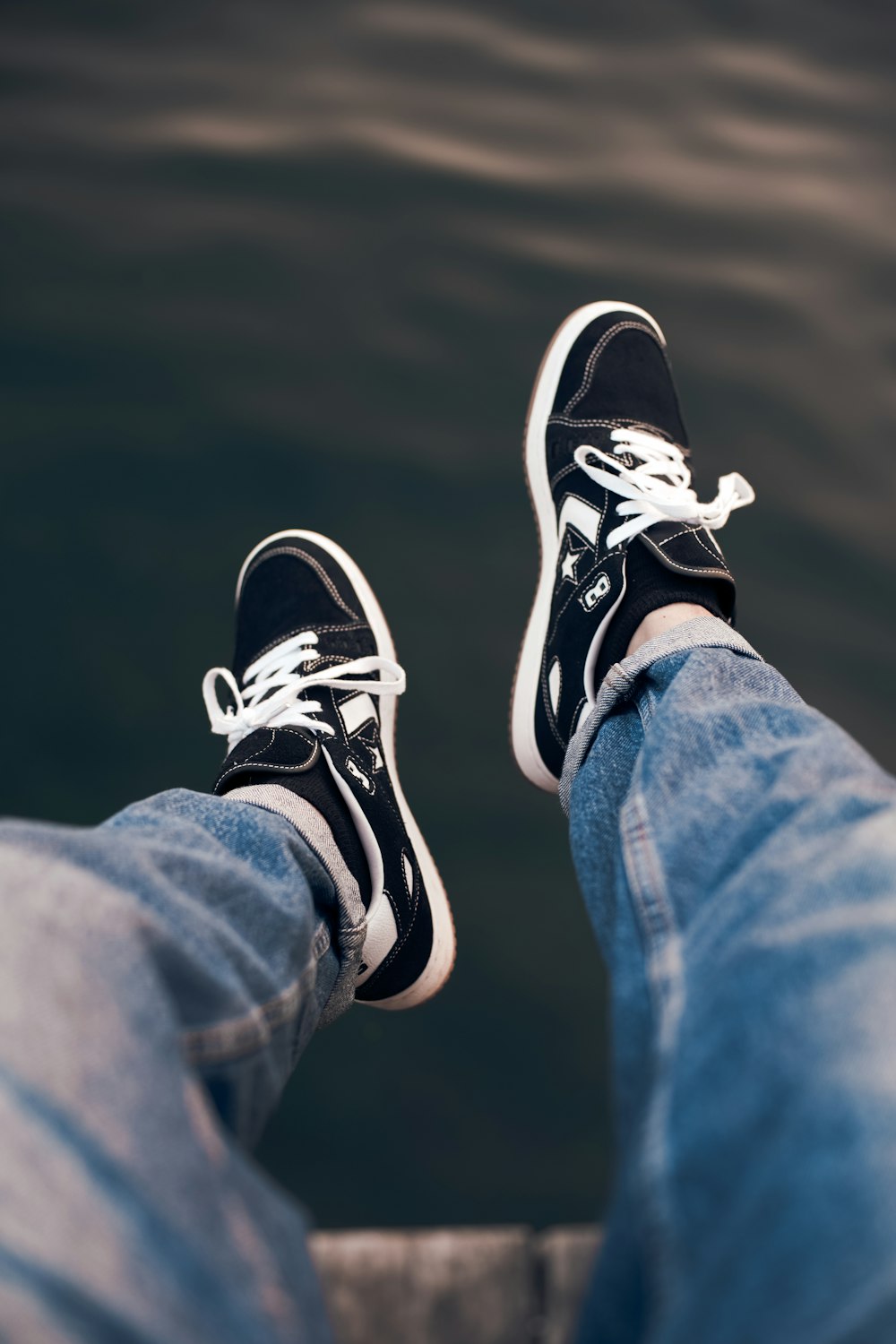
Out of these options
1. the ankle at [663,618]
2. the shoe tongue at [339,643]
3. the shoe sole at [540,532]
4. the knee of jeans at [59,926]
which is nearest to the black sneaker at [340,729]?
the shoe tongue at [339,643]

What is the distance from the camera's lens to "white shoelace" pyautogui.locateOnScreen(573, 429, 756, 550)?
119 centimetres

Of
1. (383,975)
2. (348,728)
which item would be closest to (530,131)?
(348,728)

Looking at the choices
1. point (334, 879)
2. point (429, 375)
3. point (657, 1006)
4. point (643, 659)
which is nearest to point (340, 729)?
point (334, 879)

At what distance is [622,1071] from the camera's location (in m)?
0.56

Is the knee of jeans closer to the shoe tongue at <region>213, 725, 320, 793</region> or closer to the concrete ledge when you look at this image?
the concrete ledge

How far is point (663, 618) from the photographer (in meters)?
1.06

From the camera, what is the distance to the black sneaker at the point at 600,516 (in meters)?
1.11

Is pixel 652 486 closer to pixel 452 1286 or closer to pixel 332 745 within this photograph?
pixel 332 745

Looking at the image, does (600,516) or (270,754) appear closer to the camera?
(270,754)

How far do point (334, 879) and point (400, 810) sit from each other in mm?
306

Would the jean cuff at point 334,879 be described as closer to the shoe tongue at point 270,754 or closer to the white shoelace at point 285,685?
the shoe tongue at point 270,754

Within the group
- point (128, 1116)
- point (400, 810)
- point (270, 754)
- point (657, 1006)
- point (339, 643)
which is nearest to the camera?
point (128, 1116)

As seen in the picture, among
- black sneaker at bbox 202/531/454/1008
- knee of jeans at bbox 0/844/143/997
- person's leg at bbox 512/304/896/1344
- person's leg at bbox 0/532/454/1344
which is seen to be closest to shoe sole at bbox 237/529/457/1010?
black sneaker at bbox 202/531/454/1008

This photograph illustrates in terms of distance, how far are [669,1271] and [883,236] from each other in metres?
1.75
